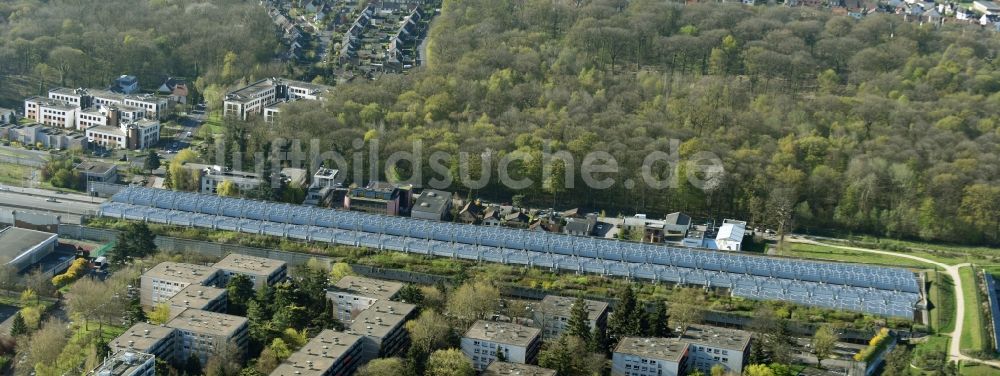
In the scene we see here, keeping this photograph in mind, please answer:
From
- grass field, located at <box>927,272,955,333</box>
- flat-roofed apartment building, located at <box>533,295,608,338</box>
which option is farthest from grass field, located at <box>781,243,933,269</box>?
flat-roofed apartment building, located at <box>533,295,608,338</box>

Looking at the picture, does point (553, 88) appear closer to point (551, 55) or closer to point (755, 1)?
point (551, 55)

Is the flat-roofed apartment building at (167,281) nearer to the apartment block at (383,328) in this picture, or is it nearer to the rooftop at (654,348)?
the apartment block at (383,328)

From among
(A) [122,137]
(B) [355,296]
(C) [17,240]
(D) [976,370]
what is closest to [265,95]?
(A) [122,137]

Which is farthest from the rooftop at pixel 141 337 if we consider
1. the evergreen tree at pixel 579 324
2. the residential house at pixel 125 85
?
the residential house at pixel 125 85

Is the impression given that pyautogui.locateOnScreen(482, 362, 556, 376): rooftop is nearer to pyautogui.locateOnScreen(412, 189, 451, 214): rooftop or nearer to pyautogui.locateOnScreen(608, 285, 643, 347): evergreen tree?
pyautogui.locateOnScreen(608, 285, 643, 347): evergreen tree

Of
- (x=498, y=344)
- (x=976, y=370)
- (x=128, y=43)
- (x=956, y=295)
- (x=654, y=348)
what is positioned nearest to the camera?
(x=498, y=344)

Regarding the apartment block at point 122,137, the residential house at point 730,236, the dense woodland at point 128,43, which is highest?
the dense woodland at point 128,43

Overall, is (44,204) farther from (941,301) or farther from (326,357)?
(941,301)
